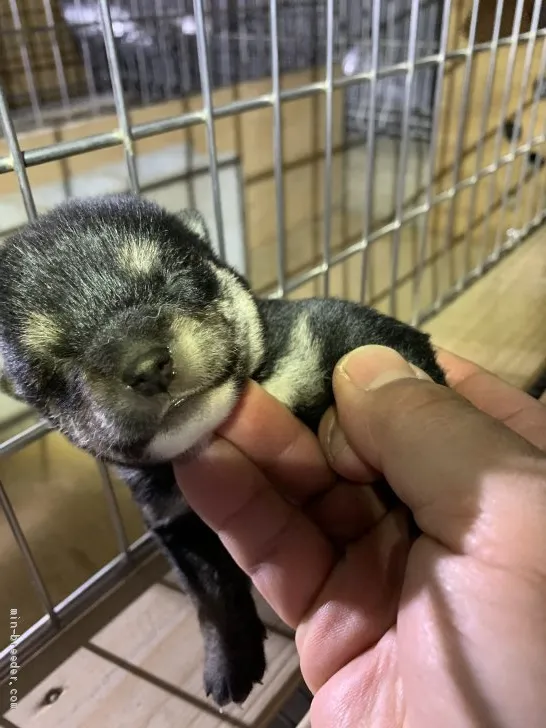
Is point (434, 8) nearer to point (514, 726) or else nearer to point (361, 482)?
point (361, 482)

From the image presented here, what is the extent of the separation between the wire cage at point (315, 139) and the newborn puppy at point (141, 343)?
7.6 inches

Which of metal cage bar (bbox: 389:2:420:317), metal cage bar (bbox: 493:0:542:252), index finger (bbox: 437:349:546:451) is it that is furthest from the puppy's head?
metal cage bar (bbox: 493:0:542:252)

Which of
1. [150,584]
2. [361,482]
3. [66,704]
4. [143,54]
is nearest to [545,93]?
[143,54]

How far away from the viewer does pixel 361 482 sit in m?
0.66

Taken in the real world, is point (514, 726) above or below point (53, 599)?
above

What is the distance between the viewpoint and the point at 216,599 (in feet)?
2.39

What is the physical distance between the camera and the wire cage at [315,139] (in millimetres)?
944

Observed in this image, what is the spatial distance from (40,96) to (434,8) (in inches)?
43.9

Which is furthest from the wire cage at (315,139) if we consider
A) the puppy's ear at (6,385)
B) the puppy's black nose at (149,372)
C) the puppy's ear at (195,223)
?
the puppy's black nose at (149,372)

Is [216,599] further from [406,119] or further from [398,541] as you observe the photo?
[406,119]

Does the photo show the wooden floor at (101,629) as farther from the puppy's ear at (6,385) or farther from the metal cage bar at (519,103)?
the metal cage bar at (519,103)

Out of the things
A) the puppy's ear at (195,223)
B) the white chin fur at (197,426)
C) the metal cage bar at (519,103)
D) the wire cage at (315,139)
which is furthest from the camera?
the metal cage bar at (519,103)

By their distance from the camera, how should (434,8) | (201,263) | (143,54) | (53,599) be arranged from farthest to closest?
(143,54) → (434,8) → (53,599) → (201,263)

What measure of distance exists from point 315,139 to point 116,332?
3.05 feet
